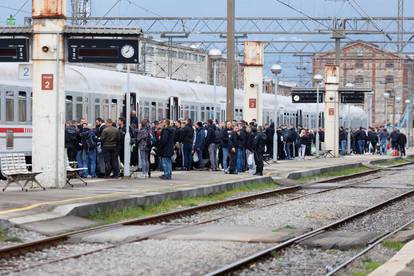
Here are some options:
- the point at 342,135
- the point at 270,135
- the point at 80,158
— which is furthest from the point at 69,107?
the point at 342,135

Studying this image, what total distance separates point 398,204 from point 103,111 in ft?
41.7

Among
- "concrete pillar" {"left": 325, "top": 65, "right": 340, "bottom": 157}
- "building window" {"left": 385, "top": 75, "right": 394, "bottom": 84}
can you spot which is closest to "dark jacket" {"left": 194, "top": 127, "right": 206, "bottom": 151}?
"concrete pillar" {"left": 325, "top": 65, "right": 340, "bottom": 157}

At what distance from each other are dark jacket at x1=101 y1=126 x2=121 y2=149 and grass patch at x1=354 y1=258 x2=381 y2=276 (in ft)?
46.2

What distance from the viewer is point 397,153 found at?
62.1 metres

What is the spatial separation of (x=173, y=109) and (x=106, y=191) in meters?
18.6

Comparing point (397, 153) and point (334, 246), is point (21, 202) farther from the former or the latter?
point (397, 153)

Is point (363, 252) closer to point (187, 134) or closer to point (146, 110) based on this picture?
point (187, 134)

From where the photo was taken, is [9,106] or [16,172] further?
[9,106]

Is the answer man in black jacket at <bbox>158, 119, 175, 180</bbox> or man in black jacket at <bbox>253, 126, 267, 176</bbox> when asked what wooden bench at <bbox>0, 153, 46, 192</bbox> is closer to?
man in black jacket at <bbox>158, 119, 175, 180</bbox>

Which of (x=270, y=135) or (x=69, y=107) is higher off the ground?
(x=69, y=107)

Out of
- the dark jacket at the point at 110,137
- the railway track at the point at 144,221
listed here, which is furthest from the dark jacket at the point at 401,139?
the dark jacket at the point at 110,137

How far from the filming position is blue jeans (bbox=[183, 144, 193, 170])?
3381 cm

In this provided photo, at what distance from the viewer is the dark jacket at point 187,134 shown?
33.0 meters

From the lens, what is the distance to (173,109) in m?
42.2
